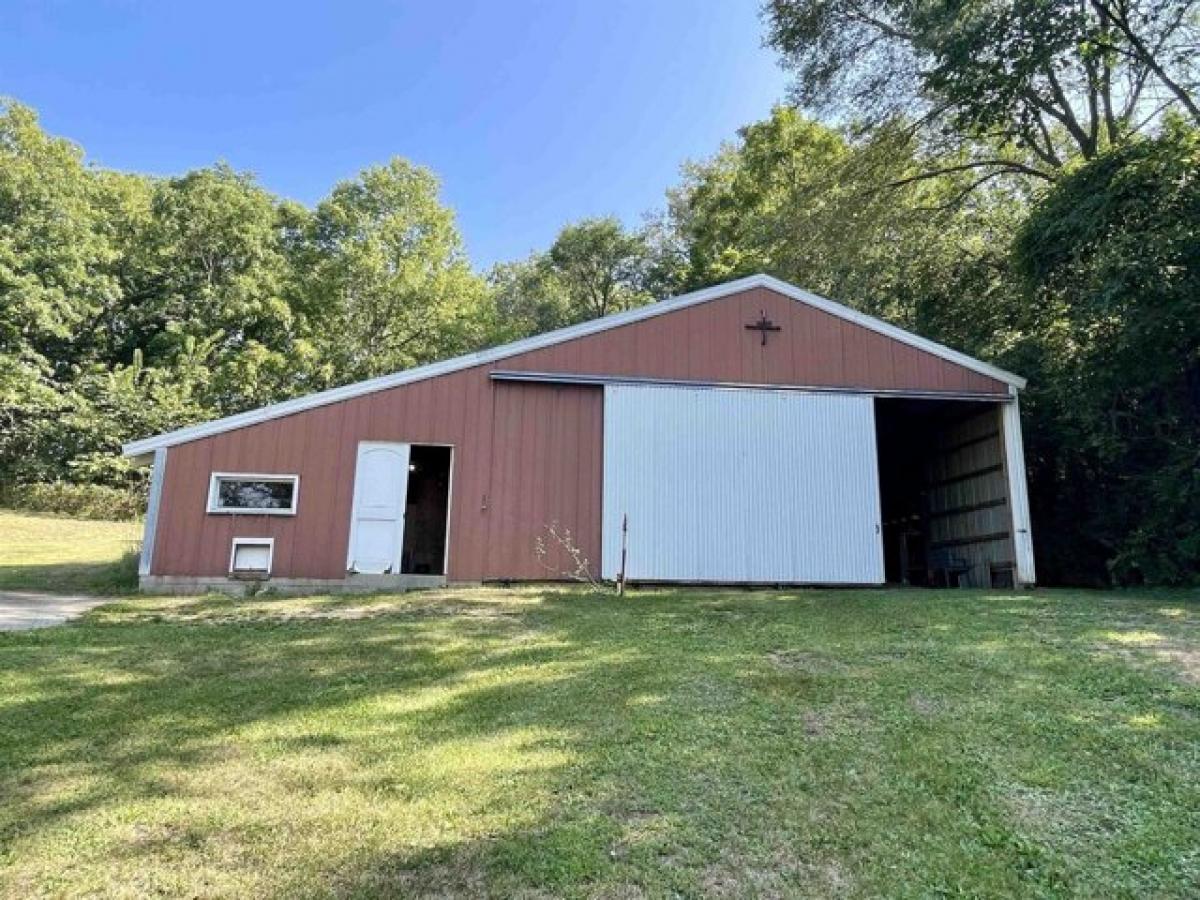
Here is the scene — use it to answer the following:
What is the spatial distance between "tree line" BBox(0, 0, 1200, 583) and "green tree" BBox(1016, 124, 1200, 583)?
0.12ft

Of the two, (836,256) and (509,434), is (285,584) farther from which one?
(836,256)

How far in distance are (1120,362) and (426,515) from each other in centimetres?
1148

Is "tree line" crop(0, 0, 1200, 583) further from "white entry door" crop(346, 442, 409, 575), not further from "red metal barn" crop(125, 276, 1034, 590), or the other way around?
"white entry door" crop(346, 442, 409, 575)

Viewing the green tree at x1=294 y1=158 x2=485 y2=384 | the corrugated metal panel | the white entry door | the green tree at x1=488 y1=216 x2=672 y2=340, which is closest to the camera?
the white entry door

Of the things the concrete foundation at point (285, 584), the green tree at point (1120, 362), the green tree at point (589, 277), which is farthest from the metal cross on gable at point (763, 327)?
the green tree at point (589, 277)

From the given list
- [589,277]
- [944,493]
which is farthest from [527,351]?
[589,277]

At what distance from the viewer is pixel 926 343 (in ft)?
36.6

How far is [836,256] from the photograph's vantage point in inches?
655

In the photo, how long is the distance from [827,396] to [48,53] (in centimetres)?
1918

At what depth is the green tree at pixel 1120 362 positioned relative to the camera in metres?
9.59

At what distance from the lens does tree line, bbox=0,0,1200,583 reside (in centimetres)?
1070

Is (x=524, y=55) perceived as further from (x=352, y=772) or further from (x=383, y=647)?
(x=352, y=772)

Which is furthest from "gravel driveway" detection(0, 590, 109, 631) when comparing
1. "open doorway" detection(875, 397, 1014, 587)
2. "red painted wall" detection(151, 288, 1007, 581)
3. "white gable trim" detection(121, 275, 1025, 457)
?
"open doorway" detection(875, 397, 1014, 587)

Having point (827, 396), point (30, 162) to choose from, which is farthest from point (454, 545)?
point (30, 162)
